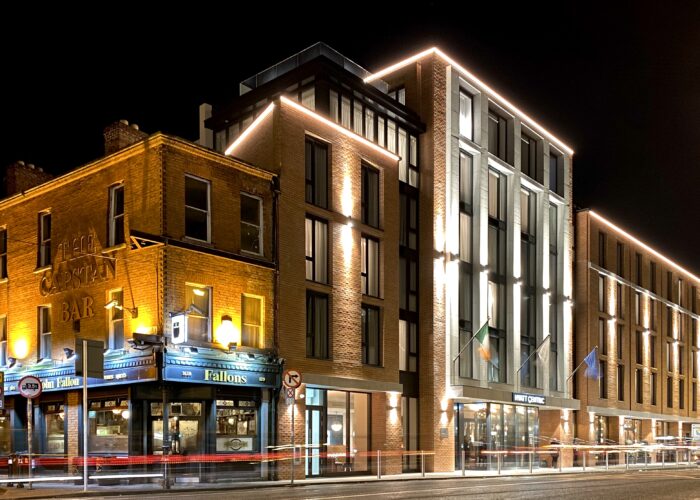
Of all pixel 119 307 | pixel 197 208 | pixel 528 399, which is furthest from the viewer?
pixel 528 399

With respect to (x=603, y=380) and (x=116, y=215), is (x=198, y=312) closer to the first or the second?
(x=116, y=215)

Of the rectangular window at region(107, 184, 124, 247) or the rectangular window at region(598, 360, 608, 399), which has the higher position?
the rectangular window at region(107, 184, 124, 247)

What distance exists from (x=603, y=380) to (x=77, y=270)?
3620cm

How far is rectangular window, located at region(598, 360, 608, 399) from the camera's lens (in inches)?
2032

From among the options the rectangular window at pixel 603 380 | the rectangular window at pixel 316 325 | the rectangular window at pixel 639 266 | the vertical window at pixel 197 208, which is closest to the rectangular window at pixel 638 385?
the rectangular window at pixel 603 380

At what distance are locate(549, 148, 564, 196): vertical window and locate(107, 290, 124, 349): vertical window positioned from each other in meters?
30.7

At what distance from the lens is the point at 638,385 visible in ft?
189

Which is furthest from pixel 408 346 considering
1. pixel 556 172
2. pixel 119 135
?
pixel 556 172

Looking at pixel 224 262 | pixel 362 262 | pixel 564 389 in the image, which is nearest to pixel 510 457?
pixel 564 389

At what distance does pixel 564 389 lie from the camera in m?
46.8

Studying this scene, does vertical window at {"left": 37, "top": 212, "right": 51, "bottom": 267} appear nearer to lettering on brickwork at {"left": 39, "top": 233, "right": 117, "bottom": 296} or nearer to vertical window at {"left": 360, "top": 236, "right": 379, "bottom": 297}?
lettering on brickwork at {"left": 39, "top": 233, "right": 117, "bottom": 296}

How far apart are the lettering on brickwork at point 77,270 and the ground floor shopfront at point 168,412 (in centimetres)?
261

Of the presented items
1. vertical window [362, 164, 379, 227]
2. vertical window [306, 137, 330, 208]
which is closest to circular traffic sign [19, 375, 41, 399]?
vertical window [306, 137, 330, 208]

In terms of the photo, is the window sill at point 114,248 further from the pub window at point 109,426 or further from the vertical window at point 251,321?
the pub window at point 109,426
